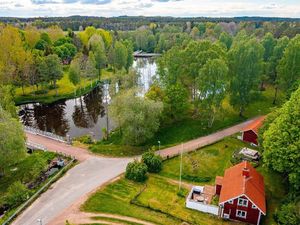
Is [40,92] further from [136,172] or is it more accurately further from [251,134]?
[251,134]

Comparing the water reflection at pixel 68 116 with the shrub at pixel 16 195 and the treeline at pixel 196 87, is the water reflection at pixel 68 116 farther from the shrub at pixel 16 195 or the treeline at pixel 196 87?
the shrub at pixel 16 195

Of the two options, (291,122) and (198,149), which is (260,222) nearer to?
(291,122)

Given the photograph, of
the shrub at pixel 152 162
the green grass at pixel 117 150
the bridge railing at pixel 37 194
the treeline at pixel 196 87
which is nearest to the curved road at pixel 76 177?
the bridge railing at pixel 37 194

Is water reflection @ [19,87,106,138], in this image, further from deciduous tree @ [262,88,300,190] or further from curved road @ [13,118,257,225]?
deciduous tree @ [262,88,300,190]

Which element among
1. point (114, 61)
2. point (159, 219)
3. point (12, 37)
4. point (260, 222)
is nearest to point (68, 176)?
point (159, 219)

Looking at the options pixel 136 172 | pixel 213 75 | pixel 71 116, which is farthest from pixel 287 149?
pixel 71 116

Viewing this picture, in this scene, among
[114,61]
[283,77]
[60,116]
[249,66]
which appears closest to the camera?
[249,66]

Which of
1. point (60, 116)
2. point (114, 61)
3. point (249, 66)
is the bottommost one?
point (60, 116)
